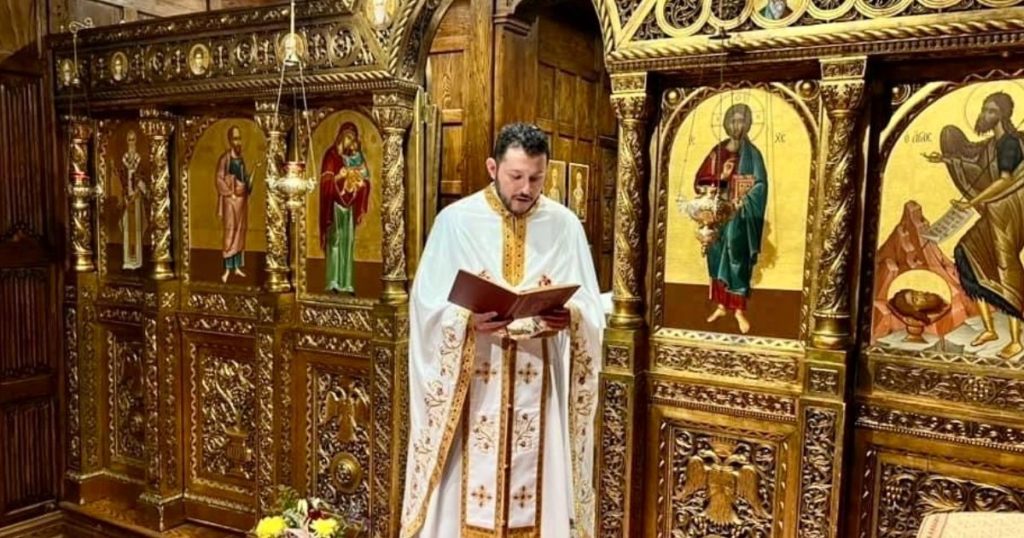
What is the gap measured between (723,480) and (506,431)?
0.88m

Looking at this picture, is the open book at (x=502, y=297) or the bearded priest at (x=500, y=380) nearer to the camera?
the open book at (x=502, y=297)

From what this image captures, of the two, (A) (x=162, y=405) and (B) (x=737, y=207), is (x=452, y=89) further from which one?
(A) (x=162, y=405)

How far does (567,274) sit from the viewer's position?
3.21 m

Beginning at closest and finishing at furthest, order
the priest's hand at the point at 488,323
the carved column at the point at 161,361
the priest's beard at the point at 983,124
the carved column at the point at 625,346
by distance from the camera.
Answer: the priest's beard at the point at 983,124 → the priest's hand at the point at 488,323 → the carved column at the point at 625,346 → the carved column at the point at 161,361

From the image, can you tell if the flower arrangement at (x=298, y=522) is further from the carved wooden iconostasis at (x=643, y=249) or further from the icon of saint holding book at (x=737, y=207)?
the icon of saint holding book at (x=737, y=207)

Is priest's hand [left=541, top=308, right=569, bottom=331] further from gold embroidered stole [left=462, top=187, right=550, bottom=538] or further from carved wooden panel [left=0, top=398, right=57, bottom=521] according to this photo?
carved wooden panel [left=0, top=398, right=57, bottom=521]

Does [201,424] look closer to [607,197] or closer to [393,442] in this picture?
[393,442]

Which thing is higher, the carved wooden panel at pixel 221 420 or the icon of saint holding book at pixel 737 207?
the icon of saint holding book at pixel 737 207

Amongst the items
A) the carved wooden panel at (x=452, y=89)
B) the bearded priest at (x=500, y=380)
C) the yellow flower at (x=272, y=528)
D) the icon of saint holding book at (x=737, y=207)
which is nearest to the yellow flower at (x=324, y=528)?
the yellow flower at (x=272, y=528)

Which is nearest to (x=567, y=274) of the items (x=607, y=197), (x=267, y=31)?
(x=267, y=31)

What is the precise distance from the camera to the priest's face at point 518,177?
2.93m

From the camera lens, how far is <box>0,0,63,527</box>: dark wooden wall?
4.50m

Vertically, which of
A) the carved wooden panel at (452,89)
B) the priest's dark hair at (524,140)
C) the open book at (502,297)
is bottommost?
the open book at (502,297)

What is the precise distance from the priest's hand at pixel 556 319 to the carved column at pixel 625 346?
0.25 meters
